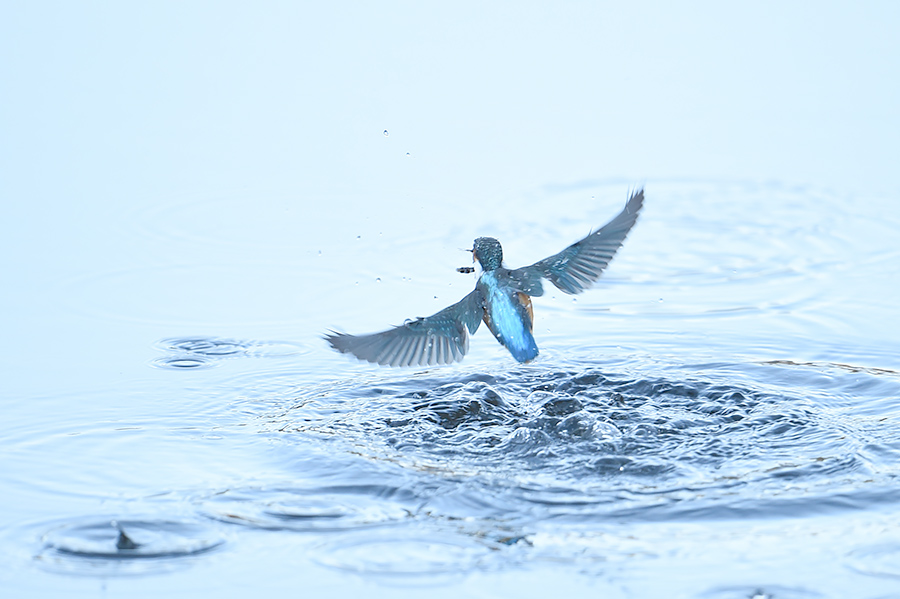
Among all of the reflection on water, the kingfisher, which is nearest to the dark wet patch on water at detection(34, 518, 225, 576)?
the reflection on water

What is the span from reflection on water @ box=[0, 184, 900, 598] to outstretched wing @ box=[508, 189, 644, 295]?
48 cm

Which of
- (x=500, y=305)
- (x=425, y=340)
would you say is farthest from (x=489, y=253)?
(x=425, y=340)

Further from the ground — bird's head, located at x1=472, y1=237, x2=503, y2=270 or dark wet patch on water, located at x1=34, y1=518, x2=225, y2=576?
bird's head, located at x1=472, y1=237, x2=503, y2=270

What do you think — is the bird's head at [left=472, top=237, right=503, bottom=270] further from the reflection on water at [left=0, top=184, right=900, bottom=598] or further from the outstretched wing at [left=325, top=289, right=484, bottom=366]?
→ the reflection on water at [left=0, top=184, right=900, bottom=598]

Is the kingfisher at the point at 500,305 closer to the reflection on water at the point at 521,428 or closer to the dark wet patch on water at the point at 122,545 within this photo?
the reflection on water at the point at 521,428

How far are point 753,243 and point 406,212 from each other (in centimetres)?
225

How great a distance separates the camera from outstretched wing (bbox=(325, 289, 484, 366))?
17.6 feet

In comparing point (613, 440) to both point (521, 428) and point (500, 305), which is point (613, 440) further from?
point (500, 305)

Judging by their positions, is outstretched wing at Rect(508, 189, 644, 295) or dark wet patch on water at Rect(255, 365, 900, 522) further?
outstretched wing at Rect(508, 189, 644, 295)

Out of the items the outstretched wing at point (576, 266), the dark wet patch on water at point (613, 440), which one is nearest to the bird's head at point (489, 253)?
the outstretched wing at point (576, 266)

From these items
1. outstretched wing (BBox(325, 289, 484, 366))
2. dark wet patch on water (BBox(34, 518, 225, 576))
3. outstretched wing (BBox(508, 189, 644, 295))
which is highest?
outstretched wing (BBox(508, 189, 644, 295))

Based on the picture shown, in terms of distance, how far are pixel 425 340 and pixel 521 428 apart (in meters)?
0.68

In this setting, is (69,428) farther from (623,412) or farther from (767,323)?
(767,323)

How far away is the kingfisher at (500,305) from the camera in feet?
18.3
